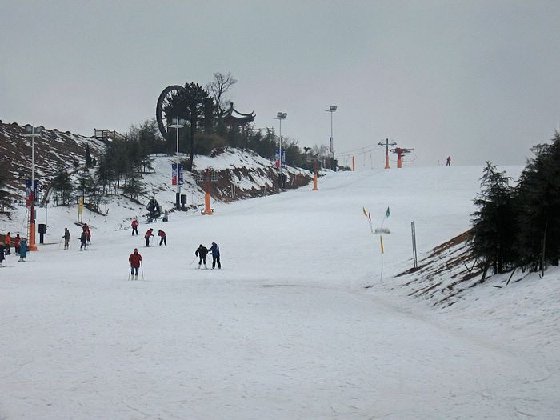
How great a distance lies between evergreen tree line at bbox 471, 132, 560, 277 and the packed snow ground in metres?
1.31

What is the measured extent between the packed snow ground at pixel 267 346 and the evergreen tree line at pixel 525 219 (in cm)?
131

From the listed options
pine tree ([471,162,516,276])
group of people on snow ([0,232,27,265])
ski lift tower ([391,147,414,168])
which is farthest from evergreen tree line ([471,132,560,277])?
ski lift tower ([391,147,414,168])

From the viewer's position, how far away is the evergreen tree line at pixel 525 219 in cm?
1673

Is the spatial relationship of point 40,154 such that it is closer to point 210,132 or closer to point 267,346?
point 210,132

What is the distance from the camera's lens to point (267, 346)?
1252 centimetres

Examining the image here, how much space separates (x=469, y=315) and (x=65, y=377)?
35.3ft

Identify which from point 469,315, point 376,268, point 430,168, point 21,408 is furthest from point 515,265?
point 430,168

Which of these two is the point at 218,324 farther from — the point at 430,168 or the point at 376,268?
the point at 430,168

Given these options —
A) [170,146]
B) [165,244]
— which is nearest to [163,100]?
[170,146]

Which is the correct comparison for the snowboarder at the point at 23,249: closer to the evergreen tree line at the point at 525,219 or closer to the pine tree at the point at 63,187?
the pine tree at the point at 63,187

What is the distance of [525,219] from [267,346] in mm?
9226

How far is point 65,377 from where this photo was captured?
9836 mm

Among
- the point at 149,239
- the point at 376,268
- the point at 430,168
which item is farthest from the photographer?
the point at 430,168

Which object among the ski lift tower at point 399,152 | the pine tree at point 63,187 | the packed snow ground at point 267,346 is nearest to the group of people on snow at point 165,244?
the packed snow ground at point 267,346
